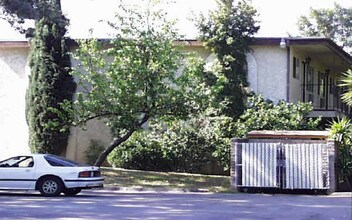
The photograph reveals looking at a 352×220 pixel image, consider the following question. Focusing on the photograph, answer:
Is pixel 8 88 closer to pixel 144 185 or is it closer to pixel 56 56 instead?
pixel 56 56

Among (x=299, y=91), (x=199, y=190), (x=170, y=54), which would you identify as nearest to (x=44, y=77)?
(x=170, y=54)

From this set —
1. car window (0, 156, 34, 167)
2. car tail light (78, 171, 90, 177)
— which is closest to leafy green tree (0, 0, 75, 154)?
car window (0, 156, 34, 167)

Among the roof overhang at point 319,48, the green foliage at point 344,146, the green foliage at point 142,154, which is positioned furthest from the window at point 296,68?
the green foliage at point 142,154

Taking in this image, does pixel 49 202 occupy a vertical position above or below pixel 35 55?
below

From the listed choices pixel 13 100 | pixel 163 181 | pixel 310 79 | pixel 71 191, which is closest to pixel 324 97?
pixel 310 79

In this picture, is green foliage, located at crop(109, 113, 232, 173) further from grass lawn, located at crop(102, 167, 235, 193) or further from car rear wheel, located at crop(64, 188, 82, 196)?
car rear wheel, located at crop(64, 188, 82, 196)

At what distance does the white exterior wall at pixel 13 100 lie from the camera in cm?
3444

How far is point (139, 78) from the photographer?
85.7 feet

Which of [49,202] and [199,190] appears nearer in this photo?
[49,202]

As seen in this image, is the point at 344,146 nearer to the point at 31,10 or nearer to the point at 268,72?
the point at 268,72

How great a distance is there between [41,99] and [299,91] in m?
12.6

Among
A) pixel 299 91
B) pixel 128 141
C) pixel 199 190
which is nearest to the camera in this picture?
pixel 199 190

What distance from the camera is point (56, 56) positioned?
3155 cm

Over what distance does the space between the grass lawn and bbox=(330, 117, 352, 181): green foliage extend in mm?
4147
